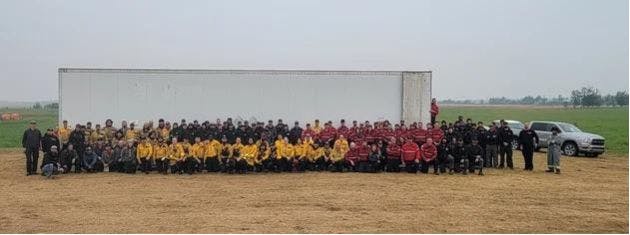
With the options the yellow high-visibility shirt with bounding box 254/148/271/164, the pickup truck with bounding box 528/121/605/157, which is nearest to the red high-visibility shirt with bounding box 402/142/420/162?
the yellow high-visibility shirt with bounding box 254/148/271/164

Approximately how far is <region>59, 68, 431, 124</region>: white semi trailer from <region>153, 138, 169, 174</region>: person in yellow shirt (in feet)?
4.68

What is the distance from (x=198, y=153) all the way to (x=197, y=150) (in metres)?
0.10

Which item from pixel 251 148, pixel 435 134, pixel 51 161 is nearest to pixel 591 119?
pixel 435 134

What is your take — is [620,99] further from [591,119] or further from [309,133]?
[309,133]

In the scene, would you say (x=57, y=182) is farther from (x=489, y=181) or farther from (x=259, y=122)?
(x=489, y=181)

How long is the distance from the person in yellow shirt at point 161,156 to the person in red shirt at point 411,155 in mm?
6316

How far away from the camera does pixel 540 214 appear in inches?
406

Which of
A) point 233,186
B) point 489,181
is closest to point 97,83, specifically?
point 233,186

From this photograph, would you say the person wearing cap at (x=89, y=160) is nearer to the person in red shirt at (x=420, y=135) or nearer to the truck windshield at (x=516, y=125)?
the person in red shirt at (x=420, y=135)

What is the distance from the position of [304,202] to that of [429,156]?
5927 millimetres

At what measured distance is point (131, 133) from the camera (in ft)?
55.1

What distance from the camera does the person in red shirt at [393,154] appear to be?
16.4 metres

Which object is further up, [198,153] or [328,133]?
[328,133]

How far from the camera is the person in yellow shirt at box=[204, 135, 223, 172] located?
1622 cm
